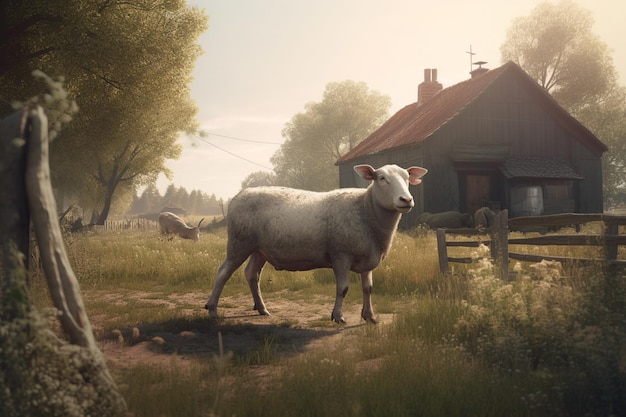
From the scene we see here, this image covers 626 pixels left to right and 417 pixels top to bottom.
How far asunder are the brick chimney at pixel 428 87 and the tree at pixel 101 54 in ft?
49.5

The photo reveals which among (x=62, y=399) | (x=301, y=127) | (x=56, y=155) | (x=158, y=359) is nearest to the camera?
(x=62, y=399)

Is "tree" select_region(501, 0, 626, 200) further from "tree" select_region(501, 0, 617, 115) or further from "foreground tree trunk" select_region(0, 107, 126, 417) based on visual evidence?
"foreground tree trunk" select_region(0, 107, 126, 417)

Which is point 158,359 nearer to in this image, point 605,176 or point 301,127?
point 605,176

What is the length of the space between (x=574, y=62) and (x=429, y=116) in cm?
1956

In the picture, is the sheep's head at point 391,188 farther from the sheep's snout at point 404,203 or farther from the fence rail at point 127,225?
the fence rail at point 127,225

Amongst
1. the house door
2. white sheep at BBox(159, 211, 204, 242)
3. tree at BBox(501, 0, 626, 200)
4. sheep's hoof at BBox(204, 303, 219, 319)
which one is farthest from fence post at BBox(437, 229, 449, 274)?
tree at BBox(501, 0, 626, 200)

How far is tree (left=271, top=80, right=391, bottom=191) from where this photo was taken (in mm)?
48344

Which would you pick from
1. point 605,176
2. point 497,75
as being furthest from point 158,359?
point 605,176

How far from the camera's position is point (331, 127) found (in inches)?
1929

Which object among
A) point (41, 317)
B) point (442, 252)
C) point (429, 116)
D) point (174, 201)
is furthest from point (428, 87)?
point (174, 201)

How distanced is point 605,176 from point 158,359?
41463 mm

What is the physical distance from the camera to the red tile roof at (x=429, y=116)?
19750mm

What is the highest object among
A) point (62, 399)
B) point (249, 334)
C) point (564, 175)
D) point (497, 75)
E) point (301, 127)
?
point (301, 127)

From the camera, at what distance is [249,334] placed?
5.77 m
